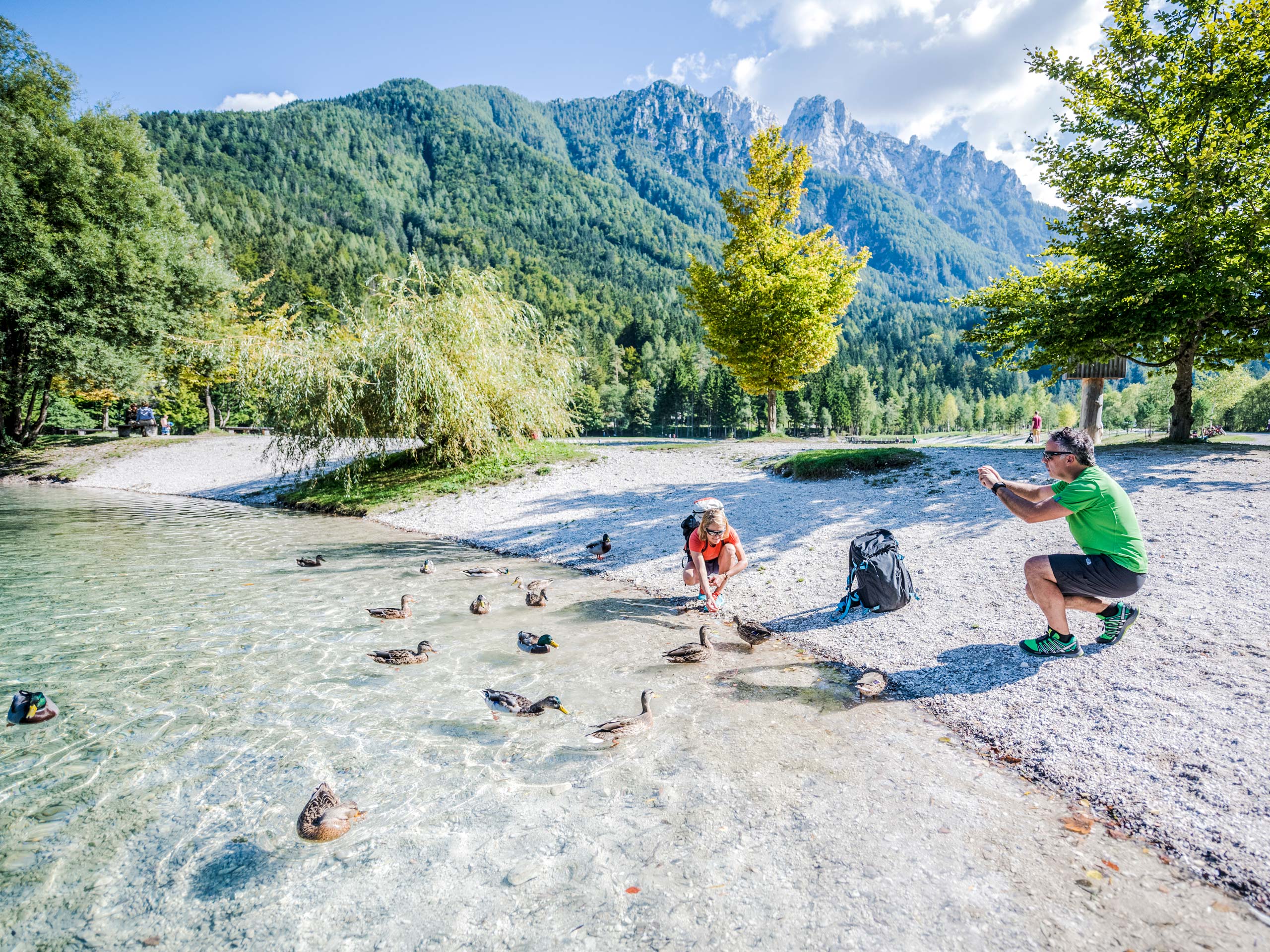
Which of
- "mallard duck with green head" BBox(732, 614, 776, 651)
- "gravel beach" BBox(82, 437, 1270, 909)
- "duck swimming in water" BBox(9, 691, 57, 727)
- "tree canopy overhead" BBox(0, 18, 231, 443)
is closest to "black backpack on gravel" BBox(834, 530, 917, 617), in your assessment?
"gravel beach" BBox(82, 437, 1270, 909)

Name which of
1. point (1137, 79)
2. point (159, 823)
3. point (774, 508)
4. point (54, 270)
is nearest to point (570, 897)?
point (159, 823)

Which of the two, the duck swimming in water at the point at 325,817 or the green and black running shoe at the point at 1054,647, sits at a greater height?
the green and black running shoe at the point at 1054,647

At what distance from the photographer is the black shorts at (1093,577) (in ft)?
18.2

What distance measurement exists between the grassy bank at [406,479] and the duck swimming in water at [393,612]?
34.5 feet

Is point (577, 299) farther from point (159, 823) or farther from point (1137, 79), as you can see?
point (159, 823)

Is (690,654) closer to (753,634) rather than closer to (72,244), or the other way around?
(753,634)

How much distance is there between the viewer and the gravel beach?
13.9ft

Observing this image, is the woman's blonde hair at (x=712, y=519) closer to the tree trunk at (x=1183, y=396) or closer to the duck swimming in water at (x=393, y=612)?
the duck swimming in water at (x=393, y=612)

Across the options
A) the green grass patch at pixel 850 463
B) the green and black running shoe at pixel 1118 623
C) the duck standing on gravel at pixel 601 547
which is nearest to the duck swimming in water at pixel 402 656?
the duck standing on gravel at pixel 601 547

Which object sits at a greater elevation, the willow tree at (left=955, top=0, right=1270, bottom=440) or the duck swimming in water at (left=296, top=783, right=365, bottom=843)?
the willow tree at (left=955, top=0, right=1270, bottom=440)

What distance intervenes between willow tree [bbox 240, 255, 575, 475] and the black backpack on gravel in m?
14.7

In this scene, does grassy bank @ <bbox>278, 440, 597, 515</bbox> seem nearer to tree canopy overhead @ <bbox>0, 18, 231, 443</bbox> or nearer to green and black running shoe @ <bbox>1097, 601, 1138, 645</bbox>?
green and black running shoe @ <bbox>1097, 601, 1138, 645</bbox>

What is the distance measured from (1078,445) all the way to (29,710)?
34.5ft

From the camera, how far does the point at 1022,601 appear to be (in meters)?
7.44
